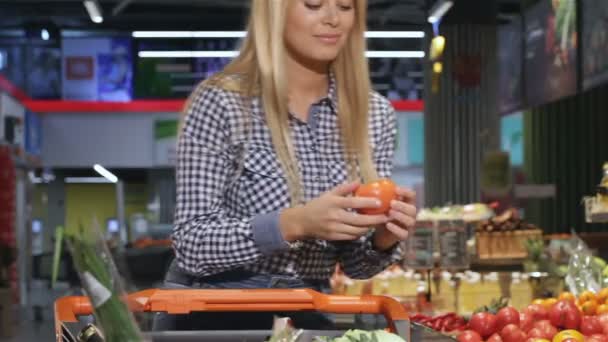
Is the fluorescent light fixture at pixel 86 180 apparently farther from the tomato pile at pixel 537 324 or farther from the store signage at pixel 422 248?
the tomato pile at pixel 537 324

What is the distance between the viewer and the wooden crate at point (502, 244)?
7059 millimetres

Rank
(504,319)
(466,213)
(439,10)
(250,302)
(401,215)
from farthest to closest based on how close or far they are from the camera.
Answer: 1. (439,10)
2. (466,213)
3. (504,319)
4. (401,215)
5. (250,302)

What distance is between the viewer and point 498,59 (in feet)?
40.1

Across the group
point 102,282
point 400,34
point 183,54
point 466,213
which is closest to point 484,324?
point 102,282

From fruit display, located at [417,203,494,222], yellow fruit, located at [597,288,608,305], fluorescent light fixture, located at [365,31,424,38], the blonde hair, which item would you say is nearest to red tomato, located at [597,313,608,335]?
yellow fruit, located at [597,288,608,305]

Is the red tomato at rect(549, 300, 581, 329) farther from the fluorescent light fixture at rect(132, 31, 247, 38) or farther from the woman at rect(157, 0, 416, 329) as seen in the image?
the fluorescent light fixture at rect(132, 31, 247, 38)

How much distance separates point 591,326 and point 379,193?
952 mm

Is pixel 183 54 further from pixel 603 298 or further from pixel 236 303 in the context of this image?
pixel 236 303

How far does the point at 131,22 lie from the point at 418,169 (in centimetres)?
483

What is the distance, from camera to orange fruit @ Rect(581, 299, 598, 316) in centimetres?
314

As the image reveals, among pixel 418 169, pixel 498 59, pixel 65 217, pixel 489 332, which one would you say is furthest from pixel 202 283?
pixel 65 217

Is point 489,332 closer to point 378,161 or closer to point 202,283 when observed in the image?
point 378,161

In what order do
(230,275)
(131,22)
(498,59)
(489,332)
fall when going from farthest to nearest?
(131,22) < (498,59) < (489,332) < (230,275)

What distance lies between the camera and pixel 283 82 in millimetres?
2365
